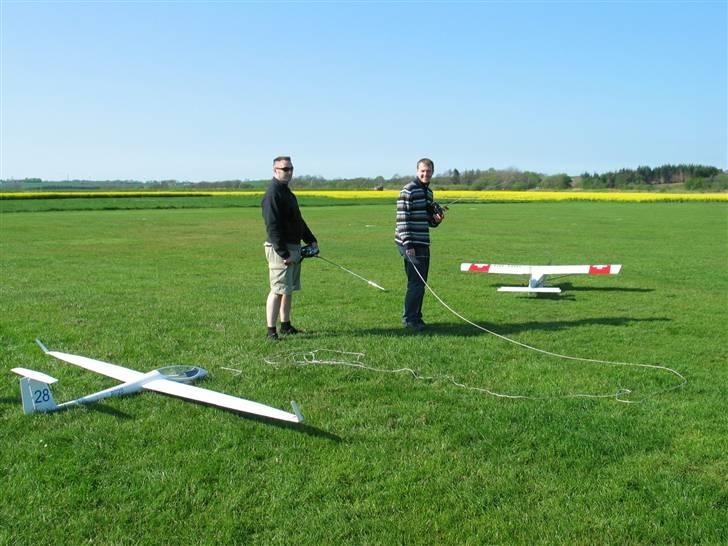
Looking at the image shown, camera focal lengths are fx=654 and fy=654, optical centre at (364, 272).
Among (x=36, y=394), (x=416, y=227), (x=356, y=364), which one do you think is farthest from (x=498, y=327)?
(x=36, y=394)

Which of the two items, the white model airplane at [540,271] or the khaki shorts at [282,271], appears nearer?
the khaki shorts at [282,271]

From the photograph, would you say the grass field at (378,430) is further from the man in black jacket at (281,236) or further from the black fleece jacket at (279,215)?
the black fleece jacket at (279,215)

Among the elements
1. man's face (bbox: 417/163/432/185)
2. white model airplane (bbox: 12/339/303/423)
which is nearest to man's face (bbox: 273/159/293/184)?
man's face (bbox: 417/163/432/185)

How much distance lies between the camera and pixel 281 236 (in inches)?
312

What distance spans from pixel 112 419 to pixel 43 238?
2227cm

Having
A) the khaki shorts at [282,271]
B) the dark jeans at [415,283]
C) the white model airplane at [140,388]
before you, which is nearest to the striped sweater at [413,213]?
the dark jeans at [415,283]

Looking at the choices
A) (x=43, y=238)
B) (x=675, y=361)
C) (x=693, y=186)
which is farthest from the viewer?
(x=693, y=186)

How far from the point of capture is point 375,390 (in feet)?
20.4

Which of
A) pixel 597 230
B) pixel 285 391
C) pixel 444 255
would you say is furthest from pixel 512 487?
pixel 597 230

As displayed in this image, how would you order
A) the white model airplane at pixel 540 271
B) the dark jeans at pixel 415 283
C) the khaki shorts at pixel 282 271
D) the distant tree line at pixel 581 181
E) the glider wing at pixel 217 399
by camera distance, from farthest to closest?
the distant tree line at pixel 581 181
the white model airplane at pixel 540 271
the dark jeans at pixel 415 283
the khaki shorts at pixel 282 271
the glider wing at pixel 217 399

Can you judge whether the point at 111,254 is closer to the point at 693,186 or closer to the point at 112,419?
the point at 112,419

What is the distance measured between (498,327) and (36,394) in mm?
5950

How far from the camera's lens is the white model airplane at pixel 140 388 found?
5.29 meters

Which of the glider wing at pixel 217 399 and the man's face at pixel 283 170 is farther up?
the man's face at pixel 283 170
